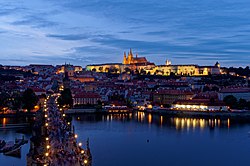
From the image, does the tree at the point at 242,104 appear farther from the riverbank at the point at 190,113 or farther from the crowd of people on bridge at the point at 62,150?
the crowd of people on bridge at the point at 62,150

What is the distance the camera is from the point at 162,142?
11078mm

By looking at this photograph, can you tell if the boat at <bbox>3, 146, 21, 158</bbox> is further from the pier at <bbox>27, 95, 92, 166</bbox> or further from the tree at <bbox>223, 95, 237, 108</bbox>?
the tree at <bbox>223, 95, 237, 108</bbox>

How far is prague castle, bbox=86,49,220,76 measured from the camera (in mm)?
42312

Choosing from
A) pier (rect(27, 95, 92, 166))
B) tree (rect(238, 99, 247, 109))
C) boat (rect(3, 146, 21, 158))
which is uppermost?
tree (rect(238, 99, 247, 109))

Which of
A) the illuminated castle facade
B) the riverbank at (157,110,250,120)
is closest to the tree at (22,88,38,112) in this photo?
the riverbank at (157,110,250,120)

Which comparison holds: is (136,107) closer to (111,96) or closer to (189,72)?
(111,96)

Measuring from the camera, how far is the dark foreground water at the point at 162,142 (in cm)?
888

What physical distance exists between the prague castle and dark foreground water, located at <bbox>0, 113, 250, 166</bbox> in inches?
1050

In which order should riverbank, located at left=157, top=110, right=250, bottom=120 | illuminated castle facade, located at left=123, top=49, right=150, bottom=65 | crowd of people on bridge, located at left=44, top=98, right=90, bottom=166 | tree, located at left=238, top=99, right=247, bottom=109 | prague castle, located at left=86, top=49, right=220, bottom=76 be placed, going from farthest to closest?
1. illuminated castle facade, located at left=123, top=49, right=150, bottom=65
2. prague castle, located at left=86, top=49, right=220, bottom=76
3. tree, located at left=238, top=99, right=247, bottom=109
4. riverbank, located at left=157, top=110, right=250, bottom=120
5. crowd of people on bridge, located at left=44, top=98, right=90, bottom=166

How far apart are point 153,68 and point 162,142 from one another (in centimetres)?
3511

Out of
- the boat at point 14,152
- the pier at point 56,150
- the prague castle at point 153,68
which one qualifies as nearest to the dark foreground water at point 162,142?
the boat at point 14,152

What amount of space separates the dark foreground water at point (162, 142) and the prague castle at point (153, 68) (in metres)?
26.7

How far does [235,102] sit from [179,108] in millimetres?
2329

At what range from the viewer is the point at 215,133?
12.7m
